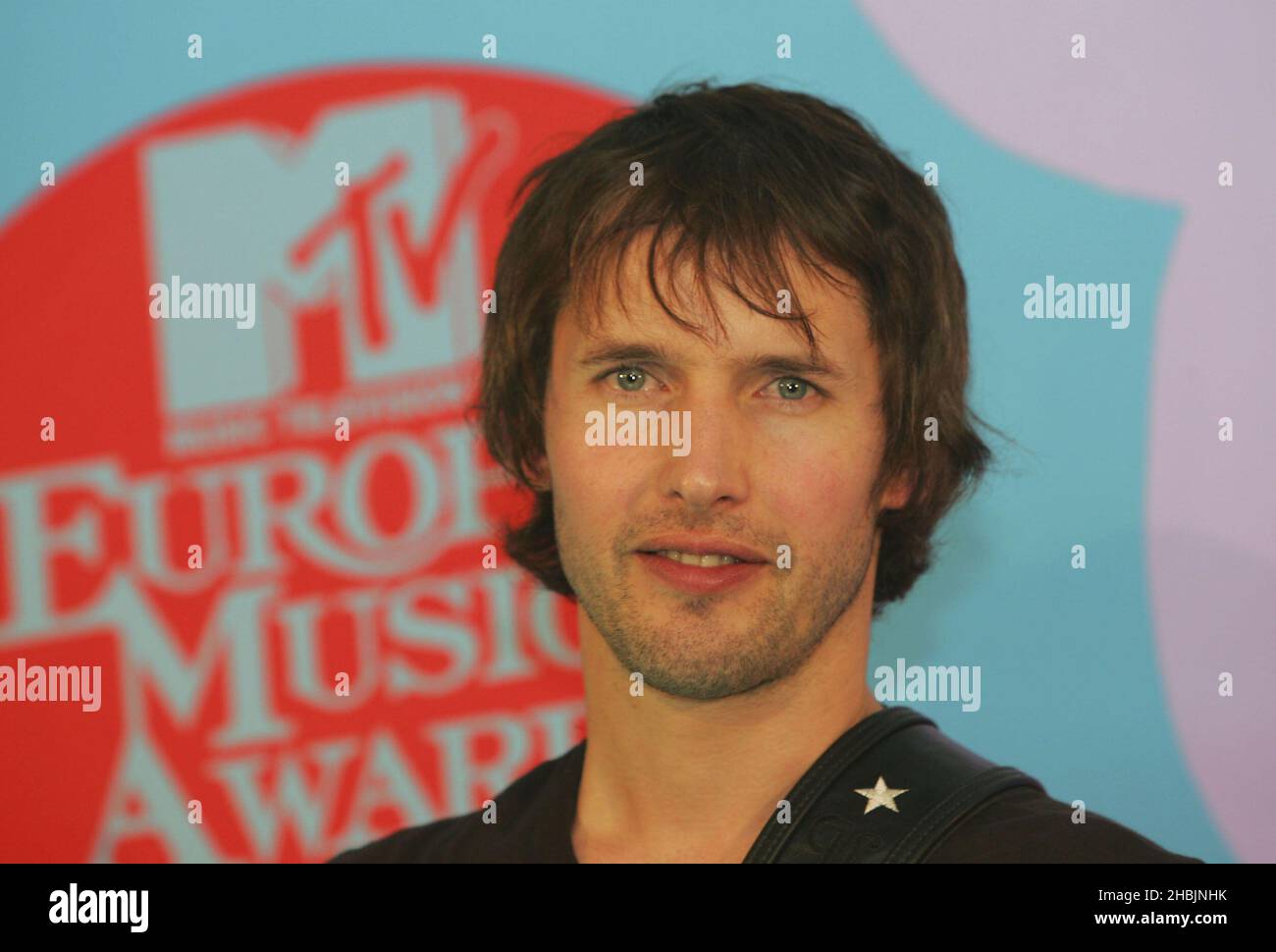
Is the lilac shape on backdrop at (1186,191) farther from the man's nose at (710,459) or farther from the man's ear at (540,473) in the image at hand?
the man's ear at (540,473)

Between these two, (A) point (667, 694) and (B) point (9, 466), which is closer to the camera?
(A) point (667, 694)

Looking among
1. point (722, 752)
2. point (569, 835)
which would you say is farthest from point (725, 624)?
point (569, 835)

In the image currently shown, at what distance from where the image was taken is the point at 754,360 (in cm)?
247

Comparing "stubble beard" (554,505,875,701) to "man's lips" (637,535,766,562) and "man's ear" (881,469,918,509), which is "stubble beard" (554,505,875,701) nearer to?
"man's lips" (637,535,766,562)

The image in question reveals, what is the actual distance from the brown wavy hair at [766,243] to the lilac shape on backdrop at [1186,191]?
352mm

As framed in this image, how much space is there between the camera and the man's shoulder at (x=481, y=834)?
2730 millimetres

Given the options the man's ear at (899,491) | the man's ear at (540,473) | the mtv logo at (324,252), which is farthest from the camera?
the mtv logo at (324,252)

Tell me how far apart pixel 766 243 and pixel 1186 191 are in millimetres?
992

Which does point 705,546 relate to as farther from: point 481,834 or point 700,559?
point 481,834

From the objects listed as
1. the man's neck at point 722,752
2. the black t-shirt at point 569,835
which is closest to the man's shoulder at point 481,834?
the black t-shirt at point 569,835
